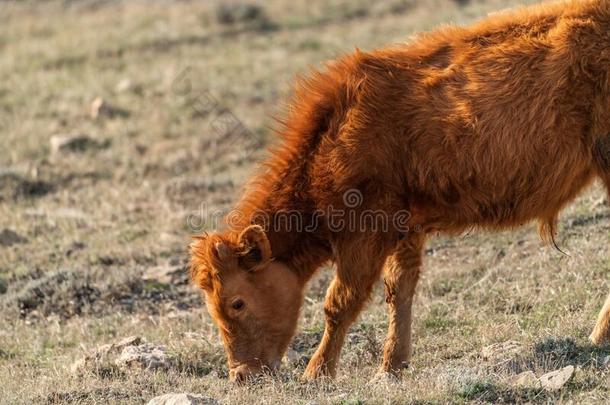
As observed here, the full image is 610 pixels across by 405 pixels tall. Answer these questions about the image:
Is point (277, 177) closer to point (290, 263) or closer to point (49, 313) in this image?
point (290, 263)

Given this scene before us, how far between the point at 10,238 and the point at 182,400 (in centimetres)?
633

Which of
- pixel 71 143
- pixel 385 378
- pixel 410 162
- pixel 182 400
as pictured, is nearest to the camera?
pixel 182 400

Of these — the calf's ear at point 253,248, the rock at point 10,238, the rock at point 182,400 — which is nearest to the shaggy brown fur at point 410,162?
the calf's ear at point 253,248

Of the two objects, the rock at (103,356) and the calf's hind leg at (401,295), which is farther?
the rock at (103,356)

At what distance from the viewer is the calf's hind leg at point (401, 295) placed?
7.97 m

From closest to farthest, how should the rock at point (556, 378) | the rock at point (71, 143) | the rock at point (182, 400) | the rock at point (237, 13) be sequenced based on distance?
the rock at point (182, 400)
the rock at point (556, 378)
the rock at point (71, 143)
the rock at point (237, 13)

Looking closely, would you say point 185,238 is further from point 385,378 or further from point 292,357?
point 385,378

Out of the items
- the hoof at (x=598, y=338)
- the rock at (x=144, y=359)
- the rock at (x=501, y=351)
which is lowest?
the hoof at (x=598, y=338)

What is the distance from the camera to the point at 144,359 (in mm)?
8055

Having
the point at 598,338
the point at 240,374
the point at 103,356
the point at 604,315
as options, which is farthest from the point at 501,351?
the point at 103,356

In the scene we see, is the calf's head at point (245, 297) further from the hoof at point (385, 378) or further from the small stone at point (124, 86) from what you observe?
the small stone at point (124, 86)

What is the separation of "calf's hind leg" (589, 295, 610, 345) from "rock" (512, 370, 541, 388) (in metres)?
1.05

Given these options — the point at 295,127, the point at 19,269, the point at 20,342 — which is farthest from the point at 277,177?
the point at 19,269

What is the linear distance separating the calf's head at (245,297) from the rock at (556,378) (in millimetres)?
1879
